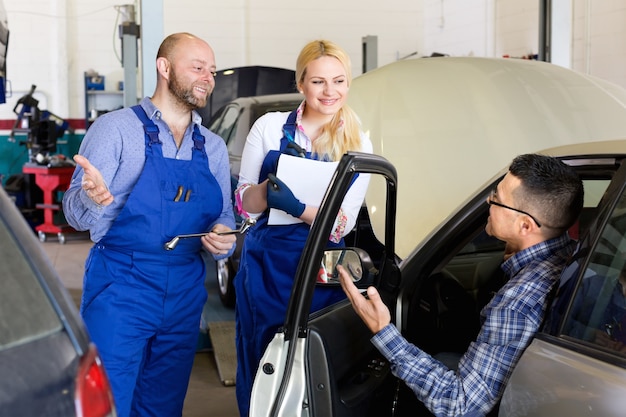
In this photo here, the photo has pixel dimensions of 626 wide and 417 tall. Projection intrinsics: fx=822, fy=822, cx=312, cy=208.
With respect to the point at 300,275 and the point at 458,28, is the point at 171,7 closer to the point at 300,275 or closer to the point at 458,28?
the point at 458,28

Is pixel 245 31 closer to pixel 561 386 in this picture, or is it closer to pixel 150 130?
pixel 150 130

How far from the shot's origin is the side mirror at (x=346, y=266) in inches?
89.7

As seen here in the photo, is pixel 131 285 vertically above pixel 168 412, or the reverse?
pixel 131 285

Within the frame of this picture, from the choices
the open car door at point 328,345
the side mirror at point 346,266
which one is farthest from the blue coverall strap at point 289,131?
the side mirror at point 346,266

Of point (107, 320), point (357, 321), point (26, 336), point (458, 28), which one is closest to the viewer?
point (26, 336)

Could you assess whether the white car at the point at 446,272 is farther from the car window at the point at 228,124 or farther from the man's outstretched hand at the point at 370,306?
the car window at the point at 228,124

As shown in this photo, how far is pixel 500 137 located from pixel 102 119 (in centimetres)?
258

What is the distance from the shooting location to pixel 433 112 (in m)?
4.84

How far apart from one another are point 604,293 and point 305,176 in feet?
4.44

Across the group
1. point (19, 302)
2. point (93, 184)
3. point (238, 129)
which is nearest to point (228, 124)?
point (238, 129)

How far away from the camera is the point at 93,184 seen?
257 centimetres

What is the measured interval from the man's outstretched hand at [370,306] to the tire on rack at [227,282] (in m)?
4.20

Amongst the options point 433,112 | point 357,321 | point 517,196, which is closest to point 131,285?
point 357,321

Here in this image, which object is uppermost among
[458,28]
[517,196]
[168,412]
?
[458,28]
